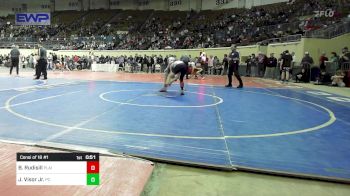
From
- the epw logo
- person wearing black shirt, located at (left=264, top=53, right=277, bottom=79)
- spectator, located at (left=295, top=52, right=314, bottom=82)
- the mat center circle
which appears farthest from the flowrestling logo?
the epw logo

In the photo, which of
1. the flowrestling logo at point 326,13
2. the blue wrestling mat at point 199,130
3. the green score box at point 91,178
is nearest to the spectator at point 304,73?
the flowrestling logo at point 326,13

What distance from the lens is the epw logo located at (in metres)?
44.3

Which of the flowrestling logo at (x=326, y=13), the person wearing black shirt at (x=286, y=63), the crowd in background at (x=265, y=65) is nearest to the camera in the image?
the person wearing black shirt at (x=286, y=63)

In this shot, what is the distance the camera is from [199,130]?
5906 millimetres

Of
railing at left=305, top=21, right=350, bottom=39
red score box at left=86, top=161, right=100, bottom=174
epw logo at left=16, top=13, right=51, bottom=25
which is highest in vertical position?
epw logo at left=16, top=13, right=51, bottom=25

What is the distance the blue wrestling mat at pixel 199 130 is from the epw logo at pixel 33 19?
1505 inches

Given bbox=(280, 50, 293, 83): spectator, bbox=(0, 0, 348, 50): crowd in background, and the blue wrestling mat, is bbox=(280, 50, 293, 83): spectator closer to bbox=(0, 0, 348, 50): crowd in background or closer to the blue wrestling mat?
bbox=(0, 0, 348, 50): crowd in background

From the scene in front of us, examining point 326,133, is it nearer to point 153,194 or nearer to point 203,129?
point 203,129

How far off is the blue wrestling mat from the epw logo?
125 ft

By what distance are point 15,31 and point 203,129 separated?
45.1m

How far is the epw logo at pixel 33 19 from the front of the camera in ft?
145

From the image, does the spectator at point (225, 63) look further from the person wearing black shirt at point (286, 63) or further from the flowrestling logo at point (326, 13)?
the flowrestling logo at point (326, 13)

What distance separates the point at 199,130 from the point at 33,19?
44953 mm

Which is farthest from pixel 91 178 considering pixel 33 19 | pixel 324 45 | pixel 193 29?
pixel 33 19
